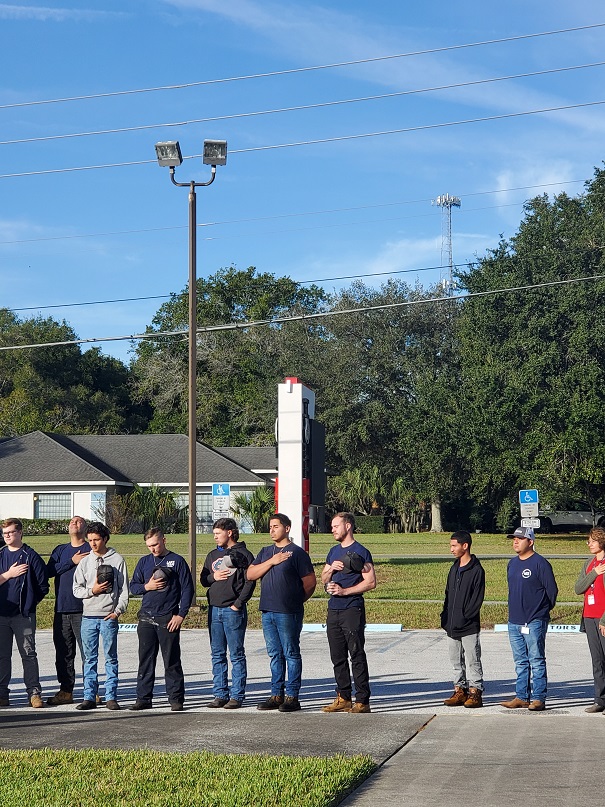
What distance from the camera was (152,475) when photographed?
58344mm

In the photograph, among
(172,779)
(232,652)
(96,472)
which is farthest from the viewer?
(96,472)

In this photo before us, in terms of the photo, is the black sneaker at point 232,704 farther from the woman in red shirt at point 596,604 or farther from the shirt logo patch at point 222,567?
the woman in red shirt at point 596,604

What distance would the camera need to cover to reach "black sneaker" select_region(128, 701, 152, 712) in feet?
37.3

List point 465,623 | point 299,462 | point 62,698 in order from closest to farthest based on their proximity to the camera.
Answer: point 465,623 < point 62,698 < point 299,462

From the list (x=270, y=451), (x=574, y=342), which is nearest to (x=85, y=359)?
(x=270, y=451)

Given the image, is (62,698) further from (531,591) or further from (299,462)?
(299,462)

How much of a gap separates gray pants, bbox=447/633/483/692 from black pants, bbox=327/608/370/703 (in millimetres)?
948

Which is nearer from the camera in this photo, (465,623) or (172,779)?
(172,779)

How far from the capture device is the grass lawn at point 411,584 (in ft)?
65.5

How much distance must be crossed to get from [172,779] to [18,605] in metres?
4.65

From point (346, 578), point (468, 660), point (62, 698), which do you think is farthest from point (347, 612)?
point (62, 698)

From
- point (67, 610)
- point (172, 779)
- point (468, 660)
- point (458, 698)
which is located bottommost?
point (458, 698)

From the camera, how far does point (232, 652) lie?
11.5 metres

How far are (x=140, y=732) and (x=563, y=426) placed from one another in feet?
140
